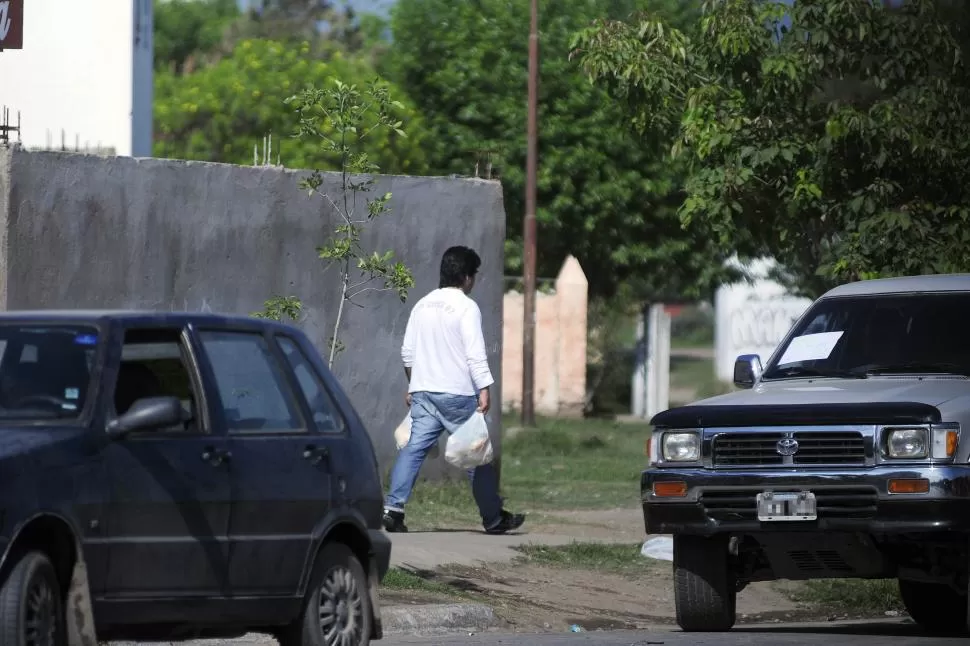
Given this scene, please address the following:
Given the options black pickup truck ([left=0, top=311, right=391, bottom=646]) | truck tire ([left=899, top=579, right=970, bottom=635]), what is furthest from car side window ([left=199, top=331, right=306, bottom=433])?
truck tire ([left=899, top=579, right=970, bottom=635])

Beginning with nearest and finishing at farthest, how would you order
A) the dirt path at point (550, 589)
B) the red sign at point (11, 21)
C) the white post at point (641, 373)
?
the dirt path at point (550, 589) < the red sign at point (11, 21) < the white post at point (641, 373)

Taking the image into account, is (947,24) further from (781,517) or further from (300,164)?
(300,164)

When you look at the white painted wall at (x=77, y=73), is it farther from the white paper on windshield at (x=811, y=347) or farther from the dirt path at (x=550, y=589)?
the white paper on windshield at (x=811, y=347)

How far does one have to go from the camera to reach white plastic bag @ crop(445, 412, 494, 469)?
12.5 m

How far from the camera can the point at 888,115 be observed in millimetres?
14086

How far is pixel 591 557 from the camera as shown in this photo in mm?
13305

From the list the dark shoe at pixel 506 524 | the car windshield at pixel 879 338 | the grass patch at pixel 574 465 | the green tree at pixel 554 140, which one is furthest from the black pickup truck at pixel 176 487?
the green tree at pixel 554 140

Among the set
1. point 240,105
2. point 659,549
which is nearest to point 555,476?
point 659,549

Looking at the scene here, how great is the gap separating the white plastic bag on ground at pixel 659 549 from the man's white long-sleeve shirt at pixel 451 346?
1.84 m

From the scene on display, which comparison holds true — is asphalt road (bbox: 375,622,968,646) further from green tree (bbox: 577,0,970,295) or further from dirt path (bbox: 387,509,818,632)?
green tree (bbox: 577,0,970,295)

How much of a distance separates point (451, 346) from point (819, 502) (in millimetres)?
4022

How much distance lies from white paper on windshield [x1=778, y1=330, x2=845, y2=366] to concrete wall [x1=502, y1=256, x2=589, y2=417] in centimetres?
2086

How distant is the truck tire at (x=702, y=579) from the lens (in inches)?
382

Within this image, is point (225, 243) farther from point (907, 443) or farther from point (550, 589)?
point (907, 443)
